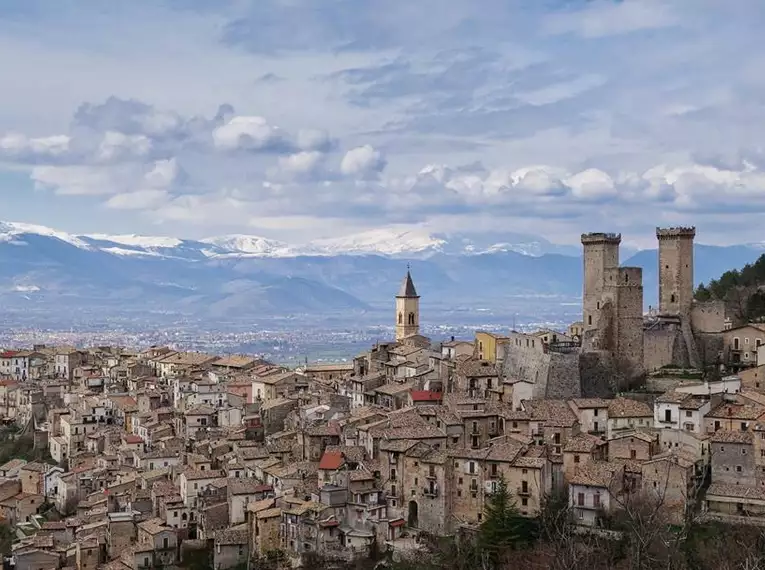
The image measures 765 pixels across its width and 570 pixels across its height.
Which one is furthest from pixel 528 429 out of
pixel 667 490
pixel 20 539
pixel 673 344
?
pixel 20 539

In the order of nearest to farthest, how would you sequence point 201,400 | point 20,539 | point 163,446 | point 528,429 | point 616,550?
1. point 616,550
2. point 528,429
3. point 20,539
4. point 163,446
5. point 201,400

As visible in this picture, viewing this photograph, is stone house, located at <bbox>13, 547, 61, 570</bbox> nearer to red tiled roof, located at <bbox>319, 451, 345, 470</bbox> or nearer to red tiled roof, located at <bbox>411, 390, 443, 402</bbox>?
red tiled roof, located at <bbox>319, 451, 345, 470</bbox>

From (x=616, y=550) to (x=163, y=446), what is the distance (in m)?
28.9

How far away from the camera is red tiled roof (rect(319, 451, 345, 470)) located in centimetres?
4422

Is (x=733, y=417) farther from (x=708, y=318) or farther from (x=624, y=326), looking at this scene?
(x=708, y=318)

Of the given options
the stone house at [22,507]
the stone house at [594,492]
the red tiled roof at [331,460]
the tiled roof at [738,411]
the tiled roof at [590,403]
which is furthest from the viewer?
the stone house at [22,507]

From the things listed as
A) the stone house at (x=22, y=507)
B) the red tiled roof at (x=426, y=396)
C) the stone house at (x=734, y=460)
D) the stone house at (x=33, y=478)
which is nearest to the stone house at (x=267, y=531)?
the red tiled roof at (x=426, y=396)

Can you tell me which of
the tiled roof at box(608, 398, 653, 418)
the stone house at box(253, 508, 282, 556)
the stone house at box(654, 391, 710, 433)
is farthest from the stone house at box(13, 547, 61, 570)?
the stone house at box(654, 391, 710, 433)

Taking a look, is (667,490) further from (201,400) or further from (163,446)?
(201,400)

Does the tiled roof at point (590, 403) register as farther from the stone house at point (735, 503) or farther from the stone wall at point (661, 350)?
the stone house at point (735, 503)

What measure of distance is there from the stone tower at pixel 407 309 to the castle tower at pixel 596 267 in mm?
23922

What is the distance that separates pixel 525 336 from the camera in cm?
5356

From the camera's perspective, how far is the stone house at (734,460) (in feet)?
126

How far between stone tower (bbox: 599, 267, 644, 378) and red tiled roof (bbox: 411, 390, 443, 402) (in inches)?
326
